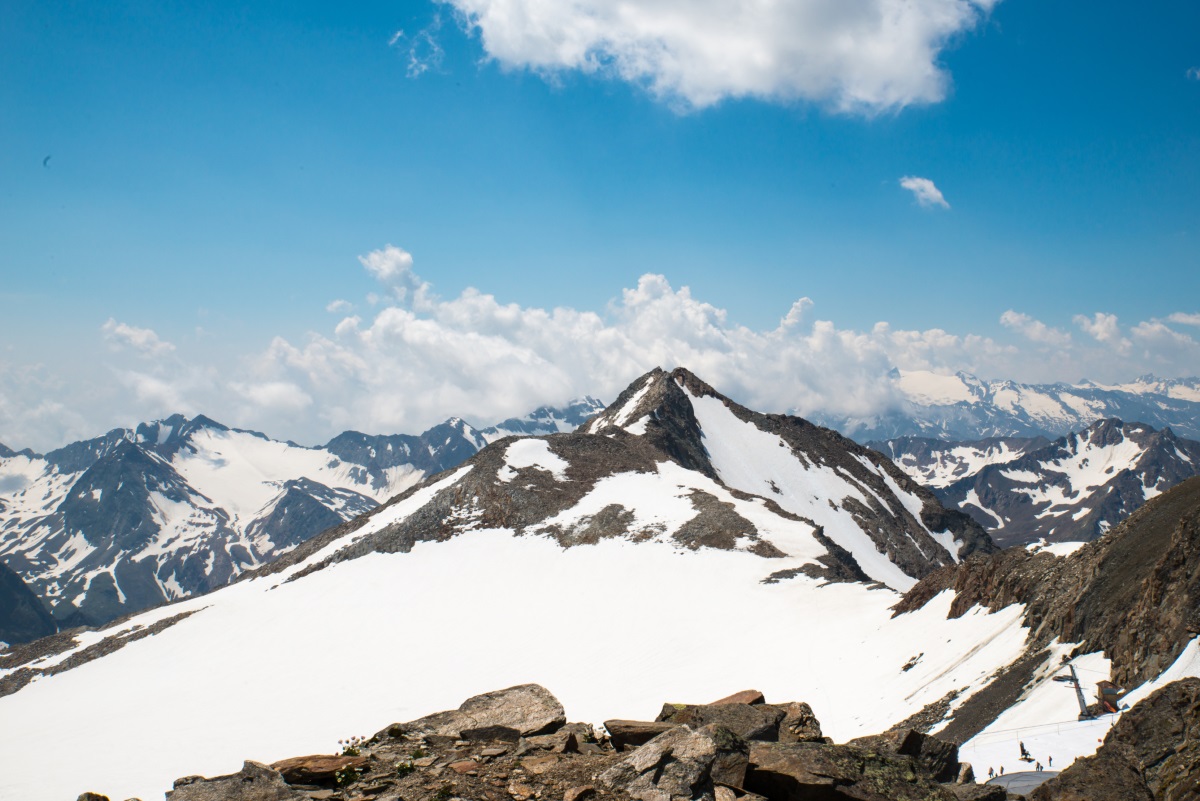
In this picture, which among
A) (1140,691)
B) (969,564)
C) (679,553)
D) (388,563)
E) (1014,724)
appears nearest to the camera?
(1140,691)

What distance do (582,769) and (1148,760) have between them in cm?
924

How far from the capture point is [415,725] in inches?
408

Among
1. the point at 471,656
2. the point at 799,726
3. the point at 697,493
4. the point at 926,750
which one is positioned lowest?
the point at 471,656

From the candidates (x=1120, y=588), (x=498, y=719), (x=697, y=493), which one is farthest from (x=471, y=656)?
(x=498, y=719)

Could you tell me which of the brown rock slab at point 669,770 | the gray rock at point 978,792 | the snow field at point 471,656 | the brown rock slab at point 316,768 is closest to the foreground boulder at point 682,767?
the brown rock slab at point 669,770

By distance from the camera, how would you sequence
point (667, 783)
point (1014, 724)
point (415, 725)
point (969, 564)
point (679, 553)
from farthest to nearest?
point (679, 553) < point (969, 564) < point (1014, 724) < point (415, 725) < point (667, 783)

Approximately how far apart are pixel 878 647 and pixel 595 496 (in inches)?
1522

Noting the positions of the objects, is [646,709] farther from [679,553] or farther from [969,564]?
[679,553]

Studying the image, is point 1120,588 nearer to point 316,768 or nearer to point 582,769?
point 582,769

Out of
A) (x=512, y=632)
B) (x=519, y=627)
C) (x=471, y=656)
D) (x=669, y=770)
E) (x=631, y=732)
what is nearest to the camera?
(x=669, y=770)

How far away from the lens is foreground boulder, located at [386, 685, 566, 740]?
9977 mm

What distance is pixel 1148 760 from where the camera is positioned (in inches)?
435

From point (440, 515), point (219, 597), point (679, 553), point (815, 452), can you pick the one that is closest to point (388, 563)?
point (440, 515)

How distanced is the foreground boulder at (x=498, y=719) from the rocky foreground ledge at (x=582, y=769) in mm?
24
